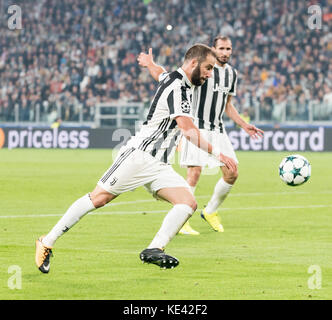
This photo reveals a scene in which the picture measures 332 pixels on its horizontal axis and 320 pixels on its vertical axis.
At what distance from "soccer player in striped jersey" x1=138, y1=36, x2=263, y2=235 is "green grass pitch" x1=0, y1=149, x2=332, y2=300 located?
1.69 feet

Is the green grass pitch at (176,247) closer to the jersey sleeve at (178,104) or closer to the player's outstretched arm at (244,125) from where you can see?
the player's outstretched arm at (244,125)

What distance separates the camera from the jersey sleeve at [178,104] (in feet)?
27.1

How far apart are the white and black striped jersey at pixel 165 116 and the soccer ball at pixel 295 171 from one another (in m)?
3.75

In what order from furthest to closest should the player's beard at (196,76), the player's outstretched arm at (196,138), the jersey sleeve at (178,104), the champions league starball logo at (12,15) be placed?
the champions league starball logo at (12,15) < the player's beard at (196,76) < the jersey sleeve at (178,104) < the player's outstretched arm at (196,138)

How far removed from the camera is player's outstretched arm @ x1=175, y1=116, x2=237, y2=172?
26.6 ft

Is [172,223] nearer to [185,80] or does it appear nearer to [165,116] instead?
[165,116]

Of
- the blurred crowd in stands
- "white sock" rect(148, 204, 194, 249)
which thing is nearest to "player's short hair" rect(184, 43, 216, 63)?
"white sock" rect(148, 204, 194, 249)

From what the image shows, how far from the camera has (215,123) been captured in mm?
12195

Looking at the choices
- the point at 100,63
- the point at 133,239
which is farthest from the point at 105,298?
the point at 100,63

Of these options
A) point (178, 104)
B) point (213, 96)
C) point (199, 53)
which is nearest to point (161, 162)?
point (178, 104)

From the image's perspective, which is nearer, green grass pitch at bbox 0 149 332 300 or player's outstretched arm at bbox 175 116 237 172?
green grass pitch at bbox 0 149 332 300

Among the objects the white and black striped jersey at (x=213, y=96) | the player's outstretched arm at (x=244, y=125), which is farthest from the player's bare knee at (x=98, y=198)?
the white and black striped jersey at (x=213, y=96)

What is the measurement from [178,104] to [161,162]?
22.6 inches

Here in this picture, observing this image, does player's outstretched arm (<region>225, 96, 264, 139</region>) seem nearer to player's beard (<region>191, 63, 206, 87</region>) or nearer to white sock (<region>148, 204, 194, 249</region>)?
player's beard (<region>191, 63, 206, 87</region>)
